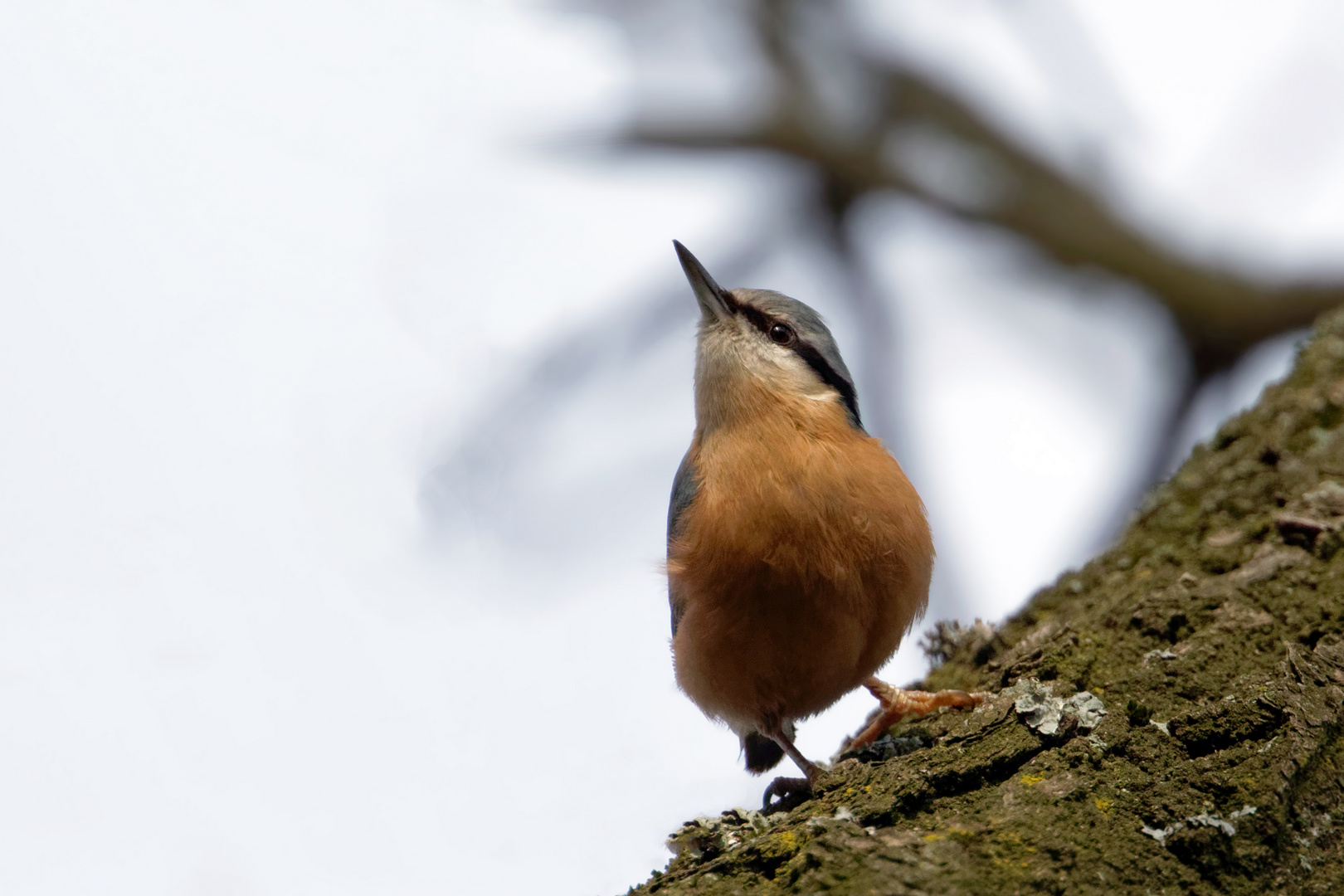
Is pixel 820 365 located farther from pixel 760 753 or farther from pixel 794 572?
pixel 760 753

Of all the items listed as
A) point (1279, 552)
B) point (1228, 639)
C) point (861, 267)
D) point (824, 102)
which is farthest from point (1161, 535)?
point (824, 102)

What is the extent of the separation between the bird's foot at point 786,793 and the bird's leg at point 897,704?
329 mm

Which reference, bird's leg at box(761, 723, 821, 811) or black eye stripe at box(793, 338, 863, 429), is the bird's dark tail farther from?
black eye stripe at box(793, 338, 863, 429)

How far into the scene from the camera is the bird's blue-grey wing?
480 cm

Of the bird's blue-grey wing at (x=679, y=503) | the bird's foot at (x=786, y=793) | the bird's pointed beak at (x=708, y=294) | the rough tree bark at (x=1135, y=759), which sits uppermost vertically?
the bird's pointed beak at (x=708, y=294)

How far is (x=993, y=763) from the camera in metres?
2.93

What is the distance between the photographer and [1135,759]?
2.89 m

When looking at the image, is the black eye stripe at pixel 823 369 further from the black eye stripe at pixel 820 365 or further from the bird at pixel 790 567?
the bird at pixel 790 567

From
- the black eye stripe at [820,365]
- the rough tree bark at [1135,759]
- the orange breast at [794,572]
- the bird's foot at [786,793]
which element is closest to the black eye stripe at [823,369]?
the black eye stripe at [820,365]

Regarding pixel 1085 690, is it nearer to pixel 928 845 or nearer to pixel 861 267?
pixel 928 845

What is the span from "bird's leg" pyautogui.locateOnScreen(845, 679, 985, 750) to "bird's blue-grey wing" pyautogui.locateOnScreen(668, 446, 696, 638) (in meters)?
0.93

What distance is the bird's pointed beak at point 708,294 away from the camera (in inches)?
226

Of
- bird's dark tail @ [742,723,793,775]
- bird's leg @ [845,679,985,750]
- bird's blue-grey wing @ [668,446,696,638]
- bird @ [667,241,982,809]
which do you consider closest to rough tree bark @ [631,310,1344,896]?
bird's leg @ [845,679,985,750]

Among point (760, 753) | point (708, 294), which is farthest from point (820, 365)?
point (760, 753)
